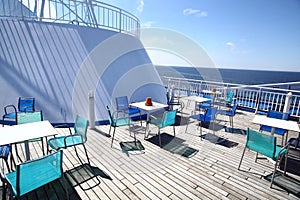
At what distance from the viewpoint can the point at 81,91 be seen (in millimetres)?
4688

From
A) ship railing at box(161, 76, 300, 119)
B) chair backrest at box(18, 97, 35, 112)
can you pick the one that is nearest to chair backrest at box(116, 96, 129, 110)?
chair backrest at box(18, 97, 35, 112)

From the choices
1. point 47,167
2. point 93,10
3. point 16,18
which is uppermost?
point 93,10

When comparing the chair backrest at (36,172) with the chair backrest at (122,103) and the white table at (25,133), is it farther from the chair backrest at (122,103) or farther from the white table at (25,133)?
the chair backrest at (122,103)

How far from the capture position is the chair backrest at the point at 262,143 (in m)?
2.27

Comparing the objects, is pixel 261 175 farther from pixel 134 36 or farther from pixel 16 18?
pixel 16 18

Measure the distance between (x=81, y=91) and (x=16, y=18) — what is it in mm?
2867

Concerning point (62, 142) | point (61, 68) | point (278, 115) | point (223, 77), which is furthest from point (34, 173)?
point (223, 77)

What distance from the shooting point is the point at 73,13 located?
18.0 ft

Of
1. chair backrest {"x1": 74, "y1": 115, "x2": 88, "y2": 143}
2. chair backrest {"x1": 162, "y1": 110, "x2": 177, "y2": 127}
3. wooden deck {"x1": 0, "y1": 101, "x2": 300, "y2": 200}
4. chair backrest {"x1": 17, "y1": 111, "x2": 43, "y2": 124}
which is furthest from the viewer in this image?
chair backrest {"x1": 162, "y1": 110, "x2": 177, "y2": 127}

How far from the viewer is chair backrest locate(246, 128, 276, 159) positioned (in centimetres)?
227

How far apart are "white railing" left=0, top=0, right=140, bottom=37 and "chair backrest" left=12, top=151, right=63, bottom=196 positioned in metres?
4.95

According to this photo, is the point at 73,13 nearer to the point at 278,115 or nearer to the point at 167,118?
the point at 167,118

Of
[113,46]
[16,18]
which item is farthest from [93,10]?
[16,18]

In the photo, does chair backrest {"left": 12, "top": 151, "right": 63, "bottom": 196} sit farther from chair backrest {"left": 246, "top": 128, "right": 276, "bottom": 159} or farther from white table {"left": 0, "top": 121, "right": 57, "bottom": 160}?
chair backrest {"left": 246, "top": 128, "right": 276, "bottom": 159}
